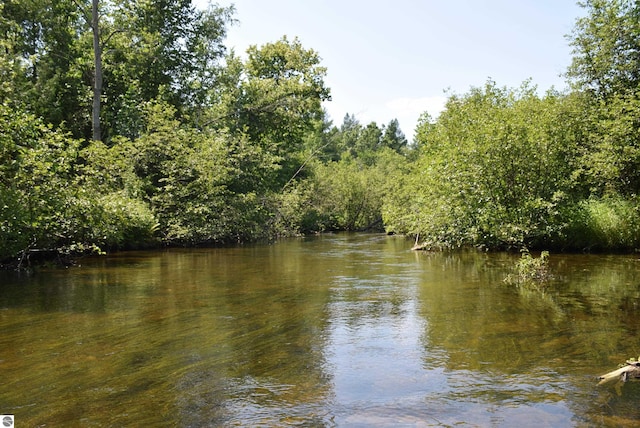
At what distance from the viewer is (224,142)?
28.9 meters

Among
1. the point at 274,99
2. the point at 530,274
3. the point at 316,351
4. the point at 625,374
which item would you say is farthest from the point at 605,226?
the point at 274,99

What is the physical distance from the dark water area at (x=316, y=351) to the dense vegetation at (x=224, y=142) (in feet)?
16.0

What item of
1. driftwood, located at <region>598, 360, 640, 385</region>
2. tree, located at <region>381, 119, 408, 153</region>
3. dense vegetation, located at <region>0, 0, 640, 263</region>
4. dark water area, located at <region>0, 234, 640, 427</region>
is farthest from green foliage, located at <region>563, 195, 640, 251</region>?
tree, located at <region>381, 119, 408, 153</region>

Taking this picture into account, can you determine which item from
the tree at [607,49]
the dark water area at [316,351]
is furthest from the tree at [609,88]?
the dark water area at [316,351]

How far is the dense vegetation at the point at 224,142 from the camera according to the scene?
17.6m

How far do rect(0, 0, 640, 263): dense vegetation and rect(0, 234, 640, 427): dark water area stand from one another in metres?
4.87

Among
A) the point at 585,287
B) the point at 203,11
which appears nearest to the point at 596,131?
the point at 585,287

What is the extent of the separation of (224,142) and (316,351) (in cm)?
2293

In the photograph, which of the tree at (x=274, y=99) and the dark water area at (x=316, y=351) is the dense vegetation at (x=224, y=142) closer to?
the tree at (x=274, y=99)

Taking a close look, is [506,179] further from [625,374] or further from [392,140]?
[392,140]

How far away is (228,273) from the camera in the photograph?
1545 centimetres

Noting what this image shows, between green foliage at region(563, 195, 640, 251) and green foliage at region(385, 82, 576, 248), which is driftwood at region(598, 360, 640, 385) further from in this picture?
green foliage at region(563, 195, 640, 251)

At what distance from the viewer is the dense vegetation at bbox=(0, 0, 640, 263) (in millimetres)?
17594

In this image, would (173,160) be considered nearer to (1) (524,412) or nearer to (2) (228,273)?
(2) (228,273)
